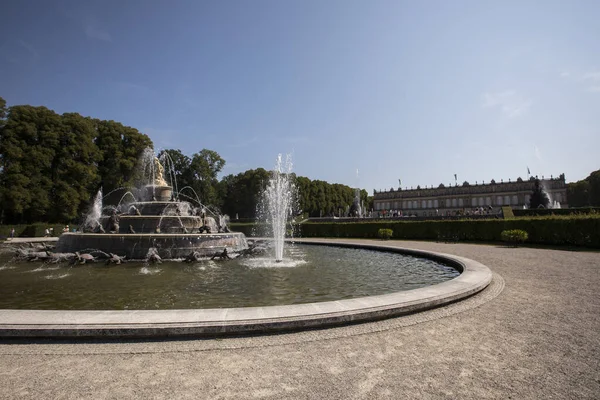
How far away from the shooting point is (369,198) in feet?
472

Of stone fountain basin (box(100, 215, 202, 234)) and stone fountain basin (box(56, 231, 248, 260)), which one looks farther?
stone fountain basin (box(100, 215, 202, 234))

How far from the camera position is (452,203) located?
110625 mm

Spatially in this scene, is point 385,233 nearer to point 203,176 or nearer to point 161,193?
point 161,193

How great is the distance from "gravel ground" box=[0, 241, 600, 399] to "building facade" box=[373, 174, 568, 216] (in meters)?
85.1

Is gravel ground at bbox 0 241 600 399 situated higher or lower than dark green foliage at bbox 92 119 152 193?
lower

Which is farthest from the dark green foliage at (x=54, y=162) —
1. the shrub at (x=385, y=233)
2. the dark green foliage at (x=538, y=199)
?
the dark green foliage at (x=538, y=199)

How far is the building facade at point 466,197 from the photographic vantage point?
307 feet

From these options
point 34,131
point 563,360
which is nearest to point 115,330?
point 563,360

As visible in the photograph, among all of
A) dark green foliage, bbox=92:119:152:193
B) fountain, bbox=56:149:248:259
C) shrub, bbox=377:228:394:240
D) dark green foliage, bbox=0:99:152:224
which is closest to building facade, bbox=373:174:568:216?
shrub, bbox=377:228:394:240

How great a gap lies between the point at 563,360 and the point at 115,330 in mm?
6284

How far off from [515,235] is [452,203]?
95.8m

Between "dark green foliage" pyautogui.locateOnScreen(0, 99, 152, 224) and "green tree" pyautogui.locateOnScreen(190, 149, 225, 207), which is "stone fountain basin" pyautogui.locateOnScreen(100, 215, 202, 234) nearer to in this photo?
"dark green foliage" pyautogui.locateOnScreen(0, 99, 152, 224)

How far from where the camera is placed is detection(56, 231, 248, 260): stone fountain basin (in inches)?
612

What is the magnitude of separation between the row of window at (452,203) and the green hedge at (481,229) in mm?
83845
